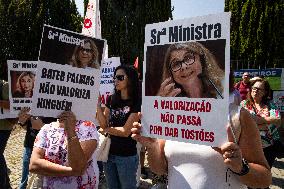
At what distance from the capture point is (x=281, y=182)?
6.74 m

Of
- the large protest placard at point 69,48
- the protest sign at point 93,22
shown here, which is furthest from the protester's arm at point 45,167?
the protest sign at point 93,22

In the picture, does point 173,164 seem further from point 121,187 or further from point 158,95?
point 121,187

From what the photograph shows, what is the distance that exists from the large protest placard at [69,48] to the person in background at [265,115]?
323 cm

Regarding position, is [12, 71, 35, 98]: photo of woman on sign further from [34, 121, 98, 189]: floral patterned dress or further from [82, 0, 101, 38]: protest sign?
[34, 121, 98, 189]: floral patterned dress

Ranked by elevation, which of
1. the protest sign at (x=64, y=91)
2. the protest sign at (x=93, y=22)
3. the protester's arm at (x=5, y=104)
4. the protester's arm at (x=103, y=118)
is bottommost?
the protester's arm at (x=103, y=118)

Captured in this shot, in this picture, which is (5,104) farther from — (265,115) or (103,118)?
(265,115)

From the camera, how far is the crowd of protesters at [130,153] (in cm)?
207

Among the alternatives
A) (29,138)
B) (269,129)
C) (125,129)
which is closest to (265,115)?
(269,129)

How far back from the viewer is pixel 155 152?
2.40 meters

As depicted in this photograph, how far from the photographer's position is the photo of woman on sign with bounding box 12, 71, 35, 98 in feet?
14.2

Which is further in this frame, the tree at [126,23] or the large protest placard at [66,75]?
the tree at [126,23]

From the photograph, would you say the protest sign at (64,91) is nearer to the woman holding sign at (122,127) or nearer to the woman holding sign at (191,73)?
the woman holding sign at (191,73)

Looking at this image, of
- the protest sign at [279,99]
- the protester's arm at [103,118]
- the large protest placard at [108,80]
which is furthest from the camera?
the protest sign at [279,99]

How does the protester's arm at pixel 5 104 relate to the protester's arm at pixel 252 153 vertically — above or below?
above
